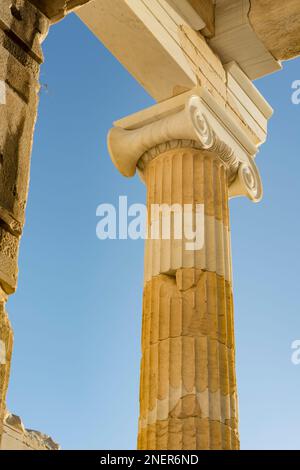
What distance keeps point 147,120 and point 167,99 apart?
2.10 ft

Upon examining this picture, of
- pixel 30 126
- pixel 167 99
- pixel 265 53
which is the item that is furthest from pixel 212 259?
pixel 30 126

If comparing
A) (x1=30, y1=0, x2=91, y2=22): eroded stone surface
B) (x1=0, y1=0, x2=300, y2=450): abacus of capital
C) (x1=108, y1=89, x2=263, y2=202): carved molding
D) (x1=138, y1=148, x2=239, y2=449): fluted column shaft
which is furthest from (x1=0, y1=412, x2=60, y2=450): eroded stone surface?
(x1=30, y1=0, x2=91, y2=22): eroded stone surface

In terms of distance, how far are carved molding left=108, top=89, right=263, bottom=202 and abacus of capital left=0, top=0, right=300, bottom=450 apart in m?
0.03

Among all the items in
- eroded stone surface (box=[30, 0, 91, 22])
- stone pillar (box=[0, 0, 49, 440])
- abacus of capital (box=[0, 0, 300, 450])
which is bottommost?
stone pillar (box=[0, 0, 49, 440])

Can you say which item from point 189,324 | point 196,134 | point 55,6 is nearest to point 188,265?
point 189,324

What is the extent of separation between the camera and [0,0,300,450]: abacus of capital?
12367 millimetres

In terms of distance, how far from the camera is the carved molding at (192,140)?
1508 cm

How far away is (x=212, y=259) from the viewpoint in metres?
14.0

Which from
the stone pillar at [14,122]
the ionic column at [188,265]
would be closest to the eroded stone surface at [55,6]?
the stone pillar at [14,122]

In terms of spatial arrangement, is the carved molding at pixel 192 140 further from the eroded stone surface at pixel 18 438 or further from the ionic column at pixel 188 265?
the eroded stone surface at pixel 18 438

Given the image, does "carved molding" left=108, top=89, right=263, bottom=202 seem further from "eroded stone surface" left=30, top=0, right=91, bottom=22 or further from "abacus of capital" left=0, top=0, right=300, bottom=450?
"eroded stone surface" left=30, top=0, right=91, bottom=22

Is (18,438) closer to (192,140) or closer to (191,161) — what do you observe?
(191,161)

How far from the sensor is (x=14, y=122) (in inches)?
184
